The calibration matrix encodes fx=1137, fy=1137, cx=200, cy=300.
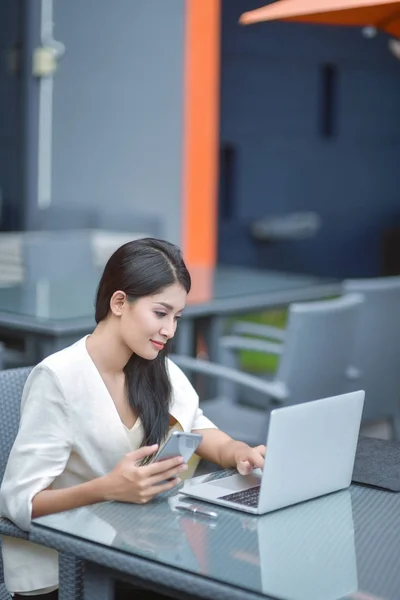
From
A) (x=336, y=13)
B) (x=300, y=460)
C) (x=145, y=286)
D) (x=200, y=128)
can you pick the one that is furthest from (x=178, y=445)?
(x=200, y=128)

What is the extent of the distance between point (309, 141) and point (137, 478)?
29.1 ft

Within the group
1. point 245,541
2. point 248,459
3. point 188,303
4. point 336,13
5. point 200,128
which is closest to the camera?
point 245,541

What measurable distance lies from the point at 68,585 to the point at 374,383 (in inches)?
112

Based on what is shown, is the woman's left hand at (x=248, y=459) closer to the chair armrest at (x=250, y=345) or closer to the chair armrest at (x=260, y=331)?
the chair armrest at (x=250, y=345)

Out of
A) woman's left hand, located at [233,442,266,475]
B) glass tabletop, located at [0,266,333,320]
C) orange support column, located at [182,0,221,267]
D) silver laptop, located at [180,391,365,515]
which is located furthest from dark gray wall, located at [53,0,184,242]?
silver laptop, located at [180,391,365,515]

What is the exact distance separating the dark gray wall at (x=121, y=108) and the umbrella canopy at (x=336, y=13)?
4571 millimetres

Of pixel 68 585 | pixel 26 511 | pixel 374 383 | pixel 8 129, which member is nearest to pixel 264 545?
pixel 68 585

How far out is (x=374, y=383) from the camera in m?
4.79

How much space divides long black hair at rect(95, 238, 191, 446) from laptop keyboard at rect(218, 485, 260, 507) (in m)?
0.29

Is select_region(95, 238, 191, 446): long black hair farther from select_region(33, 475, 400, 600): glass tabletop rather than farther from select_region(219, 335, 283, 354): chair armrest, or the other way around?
select_region(219, 335, 283, 354): chair armrest

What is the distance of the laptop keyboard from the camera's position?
2.19m

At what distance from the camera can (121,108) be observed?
8453 mm

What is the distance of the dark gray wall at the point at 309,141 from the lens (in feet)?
33.1

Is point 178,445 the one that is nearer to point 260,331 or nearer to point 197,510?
point 197,510
